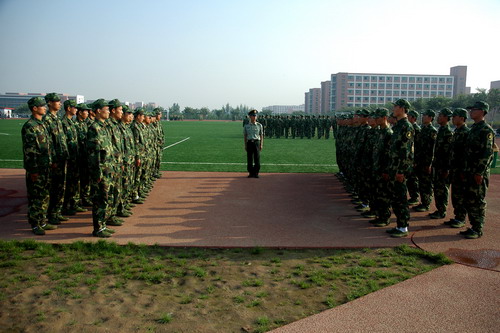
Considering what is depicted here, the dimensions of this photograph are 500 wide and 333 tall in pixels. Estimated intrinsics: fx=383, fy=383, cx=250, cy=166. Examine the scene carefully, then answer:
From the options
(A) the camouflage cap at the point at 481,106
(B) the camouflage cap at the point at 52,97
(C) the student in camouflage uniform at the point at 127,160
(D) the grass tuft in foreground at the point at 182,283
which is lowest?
(D) the grass tuft in foreground at the point at 182,283

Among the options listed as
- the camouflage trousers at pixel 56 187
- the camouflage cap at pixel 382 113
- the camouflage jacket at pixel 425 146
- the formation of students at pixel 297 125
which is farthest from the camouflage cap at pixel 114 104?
the formation of students at pixel 297 125

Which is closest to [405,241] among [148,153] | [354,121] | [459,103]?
[354,121]

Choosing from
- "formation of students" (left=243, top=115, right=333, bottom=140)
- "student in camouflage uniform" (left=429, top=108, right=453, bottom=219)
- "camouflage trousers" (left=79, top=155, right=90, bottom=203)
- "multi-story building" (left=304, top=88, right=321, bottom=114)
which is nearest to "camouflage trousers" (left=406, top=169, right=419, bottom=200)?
"student in camouflage uniform" (left=429, top=108, right=453, bottom=219)

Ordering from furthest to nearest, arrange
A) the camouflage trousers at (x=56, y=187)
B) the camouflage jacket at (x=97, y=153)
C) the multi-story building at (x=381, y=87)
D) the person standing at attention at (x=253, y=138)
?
the multi-story building at (x=381, y=87)
the person standing at attention at (x=253, y=138)
the camouflage trousers at (x=56, y=187)
the camouflage jacket at (x=97, y=153)

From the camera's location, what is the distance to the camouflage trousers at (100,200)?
5.74 m

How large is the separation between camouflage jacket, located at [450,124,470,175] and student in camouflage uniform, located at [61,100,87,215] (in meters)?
6.61

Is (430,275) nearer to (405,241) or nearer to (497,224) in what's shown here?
(405,241)

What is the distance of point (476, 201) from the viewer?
5.96m

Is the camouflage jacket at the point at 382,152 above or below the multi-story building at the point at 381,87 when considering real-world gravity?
below

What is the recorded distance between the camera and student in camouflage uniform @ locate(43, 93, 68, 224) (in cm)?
629

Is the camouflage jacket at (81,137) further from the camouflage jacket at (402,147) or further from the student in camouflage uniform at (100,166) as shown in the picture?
→ the camouflage jacket at (402,147)

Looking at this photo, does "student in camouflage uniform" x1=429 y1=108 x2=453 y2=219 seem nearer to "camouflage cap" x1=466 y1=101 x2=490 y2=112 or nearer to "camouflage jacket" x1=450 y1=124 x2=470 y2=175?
"camouflage jacket" x1=450 y1=124 x2=470 y2=175

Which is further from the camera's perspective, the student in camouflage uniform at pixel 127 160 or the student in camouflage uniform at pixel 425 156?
the student in camouflage uniform at pixel 425 156

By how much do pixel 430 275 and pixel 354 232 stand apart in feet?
5.93
